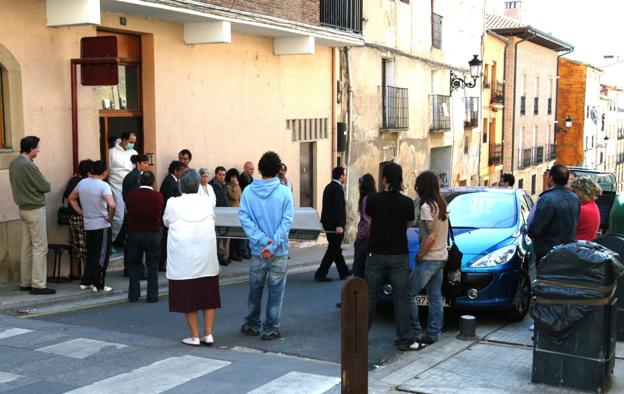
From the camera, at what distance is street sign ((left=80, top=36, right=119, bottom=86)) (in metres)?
10.7

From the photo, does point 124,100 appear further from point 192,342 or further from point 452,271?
point 452,271

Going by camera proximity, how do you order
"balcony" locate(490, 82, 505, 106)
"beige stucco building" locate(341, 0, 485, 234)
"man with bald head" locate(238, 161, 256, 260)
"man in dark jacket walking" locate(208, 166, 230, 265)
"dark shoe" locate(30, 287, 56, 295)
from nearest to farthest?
1. "dark shoe" locate(30, 287, 56, 295)
2. "man in dark jacket walking" locate(208, 166, 230, 265)
3. "man with bald head" locate(238, 161, 256, 260)
4. "beige stucco building" locate(341, 0, 485, 234)
5. "balcony" locate(490, 82, 505, 106)

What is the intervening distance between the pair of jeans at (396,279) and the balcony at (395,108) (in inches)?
583

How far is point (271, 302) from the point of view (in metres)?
7.44

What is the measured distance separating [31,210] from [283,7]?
308 inches

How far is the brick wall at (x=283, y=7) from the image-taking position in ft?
44.2

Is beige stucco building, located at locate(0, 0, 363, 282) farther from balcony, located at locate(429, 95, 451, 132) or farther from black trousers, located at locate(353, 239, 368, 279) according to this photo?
balcony, located at locate(429, 95, 451, 132)

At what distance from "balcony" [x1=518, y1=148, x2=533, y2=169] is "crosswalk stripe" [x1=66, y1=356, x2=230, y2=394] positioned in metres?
34.5

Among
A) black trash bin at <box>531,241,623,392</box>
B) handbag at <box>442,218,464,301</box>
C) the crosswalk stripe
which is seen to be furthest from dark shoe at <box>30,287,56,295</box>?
black trash bin at <box>531,241,623,392</box>

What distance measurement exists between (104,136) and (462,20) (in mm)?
20441

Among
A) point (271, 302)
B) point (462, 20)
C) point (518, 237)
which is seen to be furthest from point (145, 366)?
point (462, 20)

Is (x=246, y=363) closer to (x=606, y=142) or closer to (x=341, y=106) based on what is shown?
(x=341, y=106)

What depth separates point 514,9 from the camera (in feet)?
168

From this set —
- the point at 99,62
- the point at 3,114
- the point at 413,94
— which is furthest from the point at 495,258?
the point at 413,94
